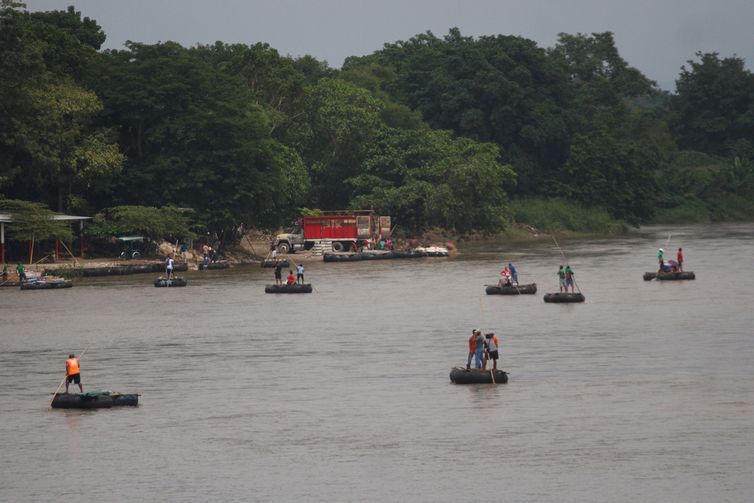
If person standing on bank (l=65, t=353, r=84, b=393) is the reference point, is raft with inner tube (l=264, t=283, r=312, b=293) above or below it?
above

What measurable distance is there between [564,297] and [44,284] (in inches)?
1195

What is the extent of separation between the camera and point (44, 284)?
75875 millimetres

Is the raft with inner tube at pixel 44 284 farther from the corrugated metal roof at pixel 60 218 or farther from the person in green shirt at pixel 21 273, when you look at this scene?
the corrugated metal roof at pixel 60 218

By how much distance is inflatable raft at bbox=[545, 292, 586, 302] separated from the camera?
65250 mm

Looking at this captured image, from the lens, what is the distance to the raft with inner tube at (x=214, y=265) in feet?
298

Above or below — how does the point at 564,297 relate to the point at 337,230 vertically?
below

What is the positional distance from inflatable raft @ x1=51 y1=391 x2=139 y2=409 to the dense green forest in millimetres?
46965

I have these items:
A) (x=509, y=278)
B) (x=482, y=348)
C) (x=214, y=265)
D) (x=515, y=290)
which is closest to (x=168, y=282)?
(x=214, y=265)

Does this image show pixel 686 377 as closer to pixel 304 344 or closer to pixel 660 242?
pixel 304 344

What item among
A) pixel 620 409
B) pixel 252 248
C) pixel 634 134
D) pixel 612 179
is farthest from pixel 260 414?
pixel 634 134

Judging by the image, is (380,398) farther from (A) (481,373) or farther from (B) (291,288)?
(B) (291,288)

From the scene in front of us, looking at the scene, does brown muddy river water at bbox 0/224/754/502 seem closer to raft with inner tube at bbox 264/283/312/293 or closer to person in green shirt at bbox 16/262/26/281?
raft with inner tube at bbox 264/283/312/293

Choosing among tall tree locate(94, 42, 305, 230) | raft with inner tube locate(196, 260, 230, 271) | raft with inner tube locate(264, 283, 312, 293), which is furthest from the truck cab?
raft with inner tube locate(264, 283, 312, 293)

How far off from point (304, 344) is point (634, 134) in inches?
4647
